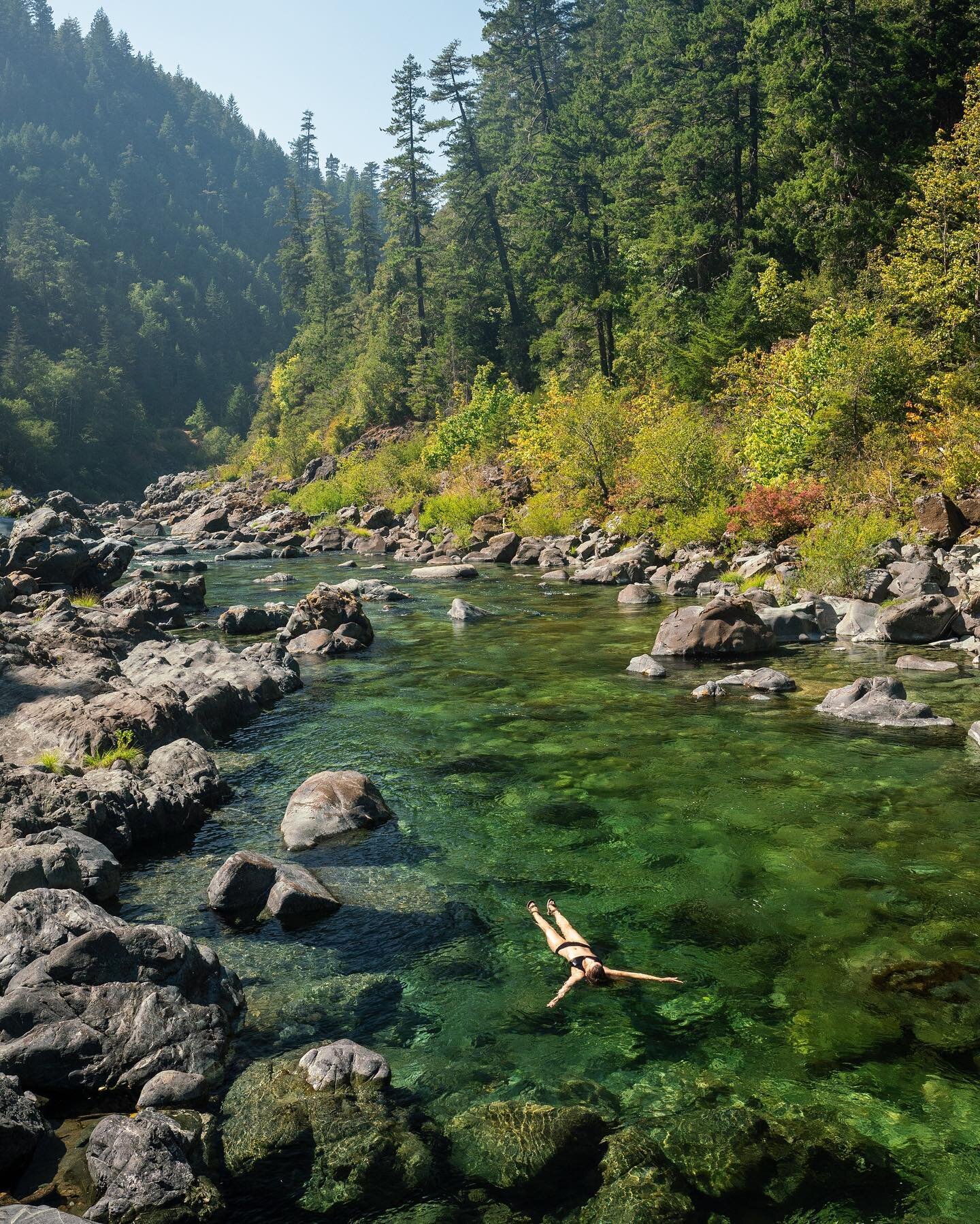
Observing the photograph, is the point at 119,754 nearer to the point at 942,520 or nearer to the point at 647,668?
the point at 647,668

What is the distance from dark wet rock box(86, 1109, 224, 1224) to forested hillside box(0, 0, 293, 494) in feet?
311

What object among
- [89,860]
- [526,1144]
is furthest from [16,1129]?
[89,860]

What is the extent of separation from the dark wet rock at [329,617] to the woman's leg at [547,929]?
13738 mm

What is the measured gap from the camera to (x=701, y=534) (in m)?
30.0

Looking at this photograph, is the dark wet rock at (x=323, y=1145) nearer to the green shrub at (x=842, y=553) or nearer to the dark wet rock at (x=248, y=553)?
the green shrub at (x=842, y=553)

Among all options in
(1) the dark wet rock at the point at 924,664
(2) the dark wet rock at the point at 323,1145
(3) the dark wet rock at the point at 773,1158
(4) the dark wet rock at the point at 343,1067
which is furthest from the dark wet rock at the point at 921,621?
(2) the dark wet rock at the point at 323,1145

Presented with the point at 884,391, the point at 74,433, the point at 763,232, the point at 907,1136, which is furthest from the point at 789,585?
the point at 74,433

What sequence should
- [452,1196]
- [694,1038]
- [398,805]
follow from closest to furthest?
[452,1196], [694,1038], [398,805]

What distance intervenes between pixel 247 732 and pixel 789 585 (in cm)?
1458

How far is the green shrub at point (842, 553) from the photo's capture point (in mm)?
21547

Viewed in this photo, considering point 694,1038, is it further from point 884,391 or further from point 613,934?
point 884,391

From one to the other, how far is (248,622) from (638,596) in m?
11.0

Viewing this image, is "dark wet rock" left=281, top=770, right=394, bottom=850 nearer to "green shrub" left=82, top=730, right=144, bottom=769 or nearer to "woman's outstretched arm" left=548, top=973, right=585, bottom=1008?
"green shrub" left=82, top=730, right=144, bottom=769

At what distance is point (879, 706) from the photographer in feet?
44.2
